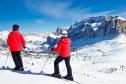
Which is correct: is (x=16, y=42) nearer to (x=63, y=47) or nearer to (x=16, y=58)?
(x=16, y=58)

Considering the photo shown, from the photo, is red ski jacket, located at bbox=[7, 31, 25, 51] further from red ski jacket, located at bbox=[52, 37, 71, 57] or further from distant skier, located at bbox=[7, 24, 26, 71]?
red ski jacket, located at bbox=[52, 37, 71, 57]

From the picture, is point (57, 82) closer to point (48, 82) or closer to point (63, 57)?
point (48, 82)

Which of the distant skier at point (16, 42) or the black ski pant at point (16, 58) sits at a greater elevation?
the distant skier at point (16, 42)

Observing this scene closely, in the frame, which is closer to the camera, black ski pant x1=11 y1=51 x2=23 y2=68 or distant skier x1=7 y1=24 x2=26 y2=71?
distant skier x1=7 y1=24 x2=26 y2=71

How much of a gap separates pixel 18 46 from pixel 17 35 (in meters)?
0.61

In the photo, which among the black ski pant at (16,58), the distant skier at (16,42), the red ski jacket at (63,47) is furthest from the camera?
the black ski pant at (16,58)

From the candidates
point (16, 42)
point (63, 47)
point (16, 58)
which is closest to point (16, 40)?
point (16, 42)

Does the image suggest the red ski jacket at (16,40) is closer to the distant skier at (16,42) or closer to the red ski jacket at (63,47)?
the distant skier at (16,42)

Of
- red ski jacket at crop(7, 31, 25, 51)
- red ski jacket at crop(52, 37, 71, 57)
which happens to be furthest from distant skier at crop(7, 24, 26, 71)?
red ski jacket at crop(52, 37, 71, 57)

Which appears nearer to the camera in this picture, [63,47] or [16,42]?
[63,47]

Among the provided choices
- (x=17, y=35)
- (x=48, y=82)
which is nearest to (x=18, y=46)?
(x=17, y=35)

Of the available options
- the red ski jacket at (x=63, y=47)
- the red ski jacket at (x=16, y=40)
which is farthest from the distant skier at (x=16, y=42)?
the red ski jacket at (x=63, y=47)

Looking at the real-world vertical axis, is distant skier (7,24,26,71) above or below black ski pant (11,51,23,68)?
above

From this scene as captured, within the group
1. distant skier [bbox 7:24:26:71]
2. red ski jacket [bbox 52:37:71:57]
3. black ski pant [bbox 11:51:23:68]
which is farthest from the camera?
black ski pant [bbox 11:51:23:68]
